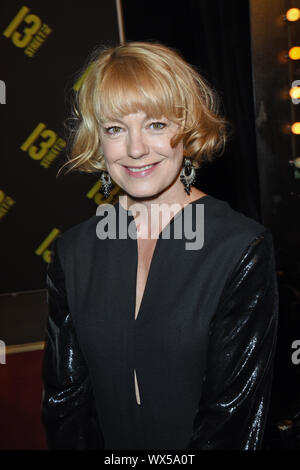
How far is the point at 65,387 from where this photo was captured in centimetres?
121

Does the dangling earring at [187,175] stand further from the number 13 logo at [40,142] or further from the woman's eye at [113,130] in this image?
the number 13 logo at [40,142]

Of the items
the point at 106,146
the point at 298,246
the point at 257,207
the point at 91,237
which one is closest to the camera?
the point at 106,146

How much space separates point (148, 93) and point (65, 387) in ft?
2.37

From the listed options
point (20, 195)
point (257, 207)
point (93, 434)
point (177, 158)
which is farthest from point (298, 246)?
point (20, 195)

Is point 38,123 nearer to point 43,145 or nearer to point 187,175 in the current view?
point 43,145

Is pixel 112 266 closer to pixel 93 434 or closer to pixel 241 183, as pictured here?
pixel 93 434

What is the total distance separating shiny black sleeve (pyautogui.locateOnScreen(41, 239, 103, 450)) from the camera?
3.95 feet

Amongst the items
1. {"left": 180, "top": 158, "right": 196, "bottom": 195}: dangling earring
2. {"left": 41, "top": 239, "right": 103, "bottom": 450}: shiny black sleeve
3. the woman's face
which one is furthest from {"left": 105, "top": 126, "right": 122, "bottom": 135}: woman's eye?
{"left": 41, "top": 239, "right": 103, "bottom": 450}: shiny black sleeve

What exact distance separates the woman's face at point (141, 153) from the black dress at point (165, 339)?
0.11 metres

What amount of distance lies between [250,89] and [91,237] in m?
1.25

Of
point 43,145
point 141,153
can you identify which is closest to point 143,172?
point 141,153

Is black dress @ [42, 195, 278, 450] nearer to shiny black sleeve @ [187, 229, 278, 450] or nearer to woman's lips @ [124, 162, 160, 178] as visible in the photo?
shiny black sleeve @ [187, 229, 278, 450]

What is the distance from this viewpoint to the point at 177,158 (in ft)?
3.83
